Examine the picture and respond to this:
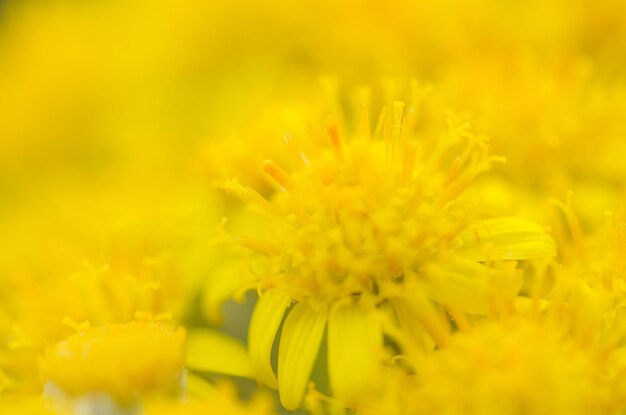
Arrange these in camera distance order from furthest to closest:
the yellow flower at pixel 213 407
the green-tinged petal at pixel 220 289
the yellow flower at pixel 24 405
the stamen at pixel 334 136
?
the green-tinged petal at pixel 220 289 → the stamen at pixel 334 136 → the yellow flower at pixel 24 405 → the yellow flower at pixel 213 407

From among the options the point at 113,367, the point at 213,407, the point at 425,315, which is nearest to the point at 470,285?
the point at 425,315

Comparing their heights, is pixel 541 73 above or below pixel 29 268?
above

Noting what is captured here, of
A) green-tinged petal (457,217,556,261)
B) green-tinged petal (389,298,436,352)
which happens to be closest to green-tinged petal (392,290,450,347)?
green-tinged petal (389,298,436,352)

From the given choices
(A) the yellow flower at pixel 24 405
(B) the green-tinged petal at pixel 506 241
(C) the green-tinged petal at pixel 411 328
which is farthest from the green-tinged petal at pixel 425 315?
(A) the yellow flower at pixel 24 405

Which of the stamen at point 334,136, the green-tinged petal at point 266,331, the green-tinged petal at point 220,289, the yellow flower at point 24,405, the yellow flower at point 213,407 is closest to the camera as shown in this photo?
the yellow flower at point 213,407

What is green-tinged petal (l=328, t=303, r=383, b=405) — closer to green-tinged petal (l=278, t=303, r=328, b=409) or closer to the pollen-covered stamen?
green-tinged petal (l=278, t=303, r=328, b=409)

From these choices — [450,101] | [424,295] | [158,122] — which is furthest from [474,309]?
[158,122]

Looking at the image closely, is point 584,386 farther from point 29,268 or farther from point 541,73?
point 29,268

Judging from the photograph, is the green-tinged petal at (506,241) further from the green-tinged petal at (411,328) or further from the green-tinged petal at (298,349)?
the green-tinged petal at (298,349)
